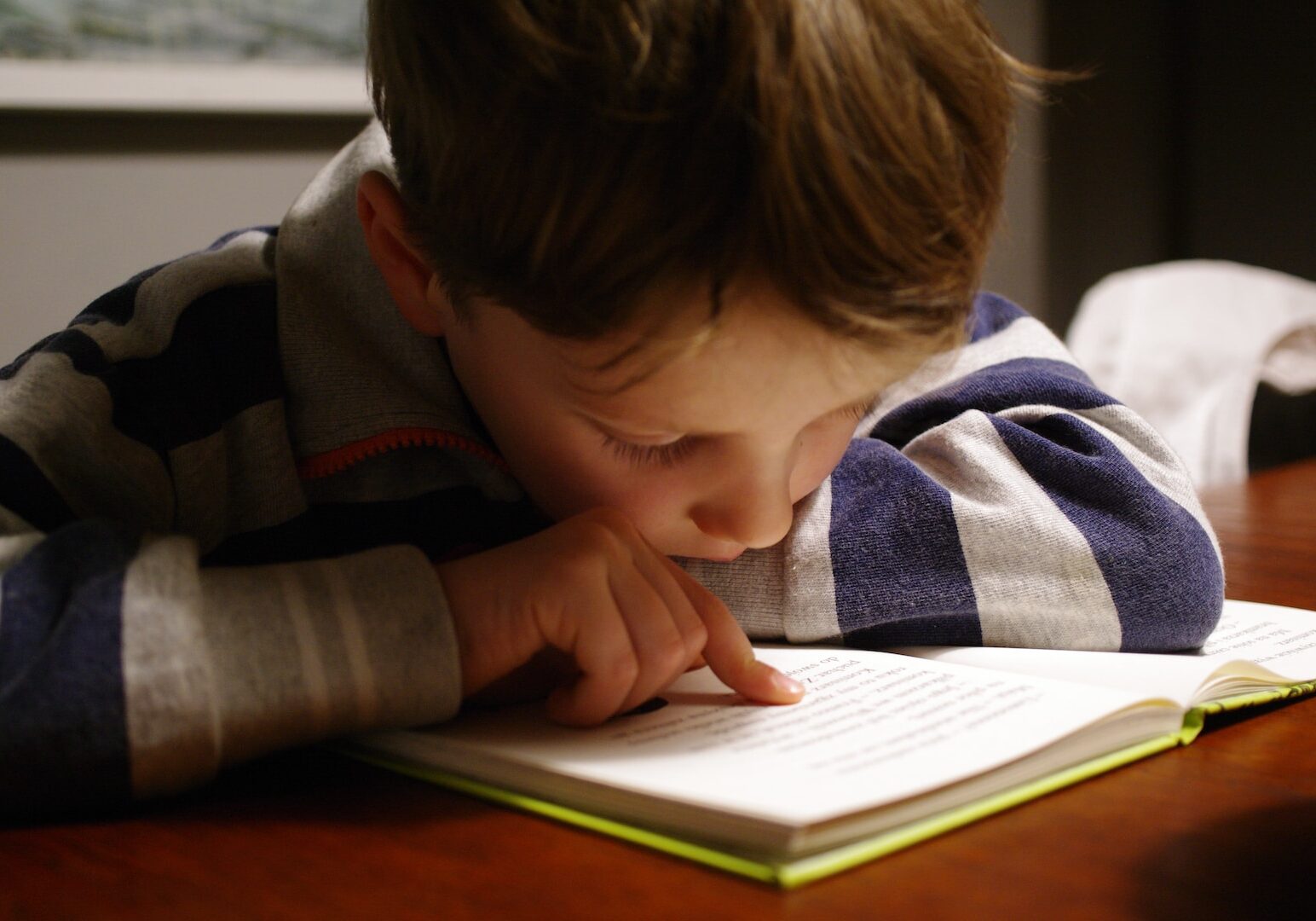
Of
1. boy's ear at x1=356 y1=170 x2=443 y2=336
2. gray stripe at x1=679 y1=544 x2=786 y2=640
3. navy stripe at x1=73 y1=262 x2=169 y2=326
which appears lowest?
gray stripe at x1=679 y1=544 x2=786 y2=640

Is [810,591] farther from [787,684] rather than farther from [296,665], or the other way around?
[296,665]

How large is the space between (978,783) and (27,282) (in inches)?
38.2

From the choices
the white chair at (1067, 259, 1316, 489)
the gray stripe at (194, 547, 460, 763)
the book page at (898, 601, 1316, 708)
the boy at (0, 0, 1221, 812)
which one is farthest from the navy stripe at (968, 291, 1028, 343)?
the white chair at (1067, 259, 1316, 489)

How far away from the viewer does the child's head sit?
445 mm

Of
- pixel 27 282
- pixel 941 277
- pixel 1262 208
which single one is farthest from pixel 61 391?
pixel 1262 208

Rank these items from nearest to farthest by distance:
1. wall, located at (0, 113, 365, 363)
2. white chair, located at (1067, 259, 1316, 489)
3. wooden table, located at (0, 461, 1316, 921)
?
wooden table, located at (0, 461, 1316, 921)
wall, located at (0, 113, 365, 363)
white chair, located at (1067, 259, 1316, 489)

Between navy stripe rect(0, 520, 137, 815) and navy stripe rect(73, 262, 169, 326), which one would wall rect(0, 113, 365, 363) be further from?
navy stripe rect(0, 520, 137, 815)

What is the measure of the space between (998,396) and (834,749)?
341 millimetres

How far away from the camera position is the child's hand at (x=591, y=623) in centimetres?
48

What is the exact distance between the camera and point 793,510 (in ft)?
2.14

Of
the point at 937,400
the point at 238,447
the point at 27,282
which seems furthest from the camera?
the point at 27,282

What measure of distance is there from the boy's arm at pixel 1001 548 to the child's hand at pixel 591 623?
11 cm

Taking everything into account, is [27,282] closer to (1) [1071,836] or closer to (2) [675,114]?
(2) [675,114]

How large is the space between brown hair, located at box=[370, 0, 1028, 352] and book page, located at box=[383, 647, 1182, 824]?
0.45 feet
